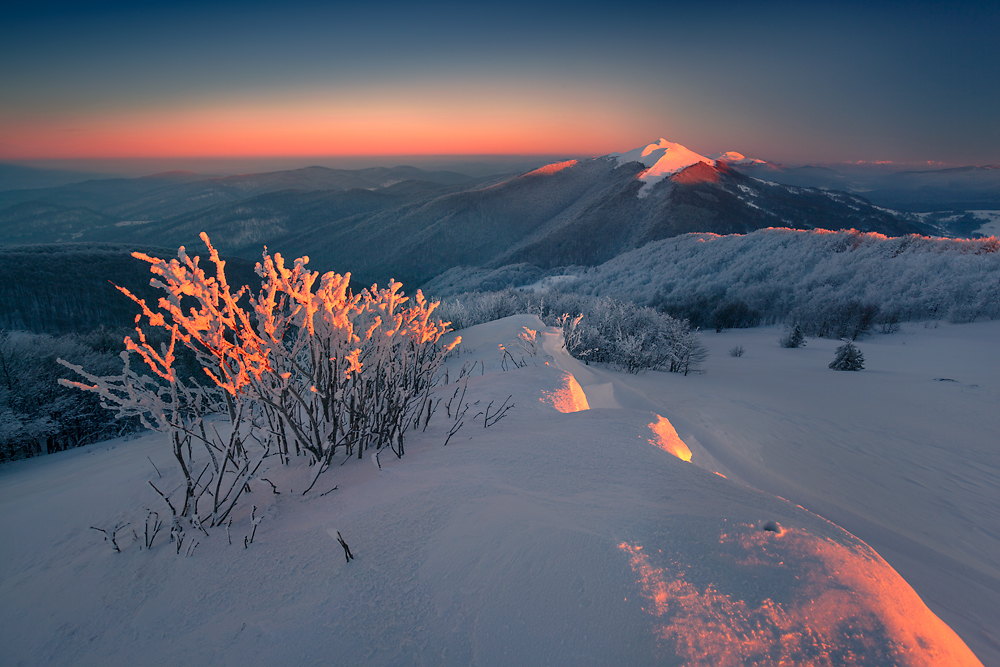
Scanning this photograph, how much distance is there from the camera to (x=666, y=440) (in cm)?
254

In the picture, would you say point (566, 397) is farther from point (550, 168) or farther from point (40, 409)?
point (550, 168)

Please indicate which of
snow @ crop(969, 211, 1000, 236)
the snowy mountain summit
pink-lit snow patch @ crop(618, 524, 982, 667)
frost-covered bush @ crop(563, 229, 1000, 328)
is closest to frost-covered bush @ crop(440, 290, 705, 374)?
pink-lit snow patch @ crop(618, 524, 982, 667)

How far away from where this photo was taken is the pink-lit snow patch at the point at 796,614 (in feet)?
3.28

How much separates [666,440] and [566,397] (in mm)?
1102

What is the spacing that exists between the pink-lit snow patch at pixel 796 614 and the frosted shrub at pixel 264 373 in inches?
58.4

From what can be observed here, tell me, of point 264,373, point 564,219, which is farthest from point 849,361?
point 564,219

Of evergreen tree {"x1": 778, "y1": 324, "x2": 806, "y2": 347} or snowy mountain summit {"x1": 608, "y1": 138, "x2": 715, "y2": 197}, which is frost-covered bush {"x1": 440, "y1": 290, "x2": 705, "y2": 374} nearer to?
evergreen tree {"x1": 778, "y1": 324, "x2": 806, "y2": 347}

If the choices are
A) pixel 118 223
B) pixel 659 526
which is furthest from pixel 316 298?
pixel 118 223

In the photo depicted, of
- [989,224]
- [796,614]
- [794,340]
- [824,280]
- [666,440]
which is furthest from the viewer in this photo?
[989,224]

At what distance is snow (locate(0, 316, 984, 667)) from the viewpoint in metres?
1.06

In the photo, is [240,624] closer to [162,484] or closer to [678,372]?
[162,484]

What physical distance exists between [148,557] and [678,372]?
328 inches

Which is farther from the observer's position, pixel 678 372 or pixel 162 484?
pixel 678 372

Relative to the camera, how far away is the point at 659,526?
4.79 ft
